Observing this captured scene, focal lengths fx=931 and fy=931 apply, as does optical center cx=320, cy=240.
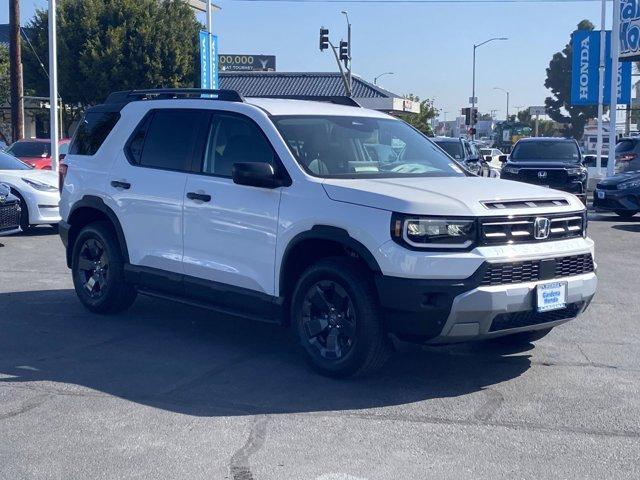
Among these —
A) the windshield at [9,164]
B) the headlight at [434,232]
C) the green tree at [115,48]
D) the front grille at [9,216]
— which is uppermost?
the green tree at [115,48]

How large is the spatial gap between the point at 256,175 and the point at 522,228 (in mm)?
1886

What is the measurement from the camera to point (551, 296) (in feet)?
20.4

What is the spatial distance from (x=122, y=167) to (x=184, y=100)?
844 mm

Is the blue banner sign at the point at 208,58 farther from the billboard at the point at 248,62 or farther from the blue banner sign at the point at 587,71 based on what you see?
the billboard at the point at 248,62

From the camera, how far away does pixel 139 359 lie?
23.2 ft

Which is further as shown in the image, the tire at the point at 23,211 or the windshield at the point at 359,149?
the tire at the point at 23,211

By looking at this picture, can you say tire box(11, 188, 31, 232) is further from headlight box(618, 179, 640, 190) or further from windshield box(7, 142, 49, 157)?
headlight box(618, 179, 640, 190)

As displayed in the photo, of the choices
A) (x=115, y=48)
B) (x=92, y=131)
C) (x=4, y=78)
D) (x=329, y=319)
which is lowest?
(x=329, y=319)

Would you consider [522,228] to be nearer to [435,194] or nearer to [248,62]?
[435,194]

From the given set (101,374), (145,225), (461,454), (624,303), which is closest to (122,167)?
(145,225)

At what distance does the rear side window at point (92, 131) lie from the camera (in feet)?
28.2

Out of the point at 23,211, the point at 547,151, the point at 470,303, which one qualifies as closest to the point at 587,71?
the point at 547,151

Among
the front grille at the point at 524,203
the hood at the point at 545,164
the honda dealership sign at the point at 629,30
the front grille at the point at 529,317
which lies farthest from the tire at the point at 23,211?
the honda dealership sign at the point at 629,30

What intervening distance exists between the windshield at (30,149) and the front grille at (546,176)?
12.1 m
